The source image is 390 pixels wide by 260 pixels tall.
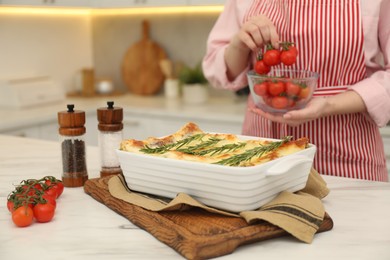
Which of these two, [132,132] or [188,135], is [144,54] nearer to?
[132,132]

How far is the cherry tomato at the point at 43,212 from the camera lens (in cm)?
109

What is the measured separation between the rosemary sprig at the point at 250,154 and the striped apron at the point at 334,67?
0.58m

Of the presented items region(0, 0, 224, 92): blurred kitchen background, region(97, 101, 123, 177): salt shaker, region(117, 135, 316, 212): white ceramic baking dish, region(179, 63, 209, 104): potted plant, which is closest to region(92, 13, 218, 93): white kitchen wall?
region(0, 0, 224, 92): blurred kitchen background

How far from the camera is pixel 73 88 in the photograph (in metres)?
3.80

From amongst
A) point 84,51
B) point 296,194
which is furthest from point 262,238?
point 84,51

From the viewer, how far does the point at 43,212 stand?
1.09m

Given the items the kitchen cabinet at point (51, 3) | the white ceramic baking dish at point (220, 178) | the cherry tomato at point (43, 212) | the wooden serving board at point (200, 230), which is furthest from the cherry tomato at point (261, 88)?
the kitchen cabinet at point (51, 3)

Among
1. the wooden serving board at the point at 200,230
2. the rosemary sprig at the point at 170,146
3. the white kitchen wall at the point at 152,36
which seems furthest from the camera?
the white kitchen wall at the point at 152,36

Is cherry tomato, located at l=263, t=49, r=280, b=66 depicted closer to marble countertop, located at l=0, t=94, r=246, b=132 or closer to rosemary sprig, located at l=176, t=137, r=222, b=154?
rosemary sprig, located at l=176, t=137, r=222, b=154

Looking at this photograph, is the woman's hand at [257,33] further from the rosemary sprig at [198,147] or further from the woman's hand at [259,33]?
the rosemary sprig at [198,147]

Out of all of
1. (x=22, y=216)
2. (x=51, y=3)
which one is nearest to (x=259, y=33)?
(x=22, y=216)

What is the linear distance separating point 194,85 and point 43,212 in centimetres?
230

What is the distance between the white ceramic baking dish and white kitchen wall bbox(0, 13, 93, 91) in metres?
2.43

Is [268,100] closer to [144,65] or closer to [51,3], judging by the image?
[51,3]
